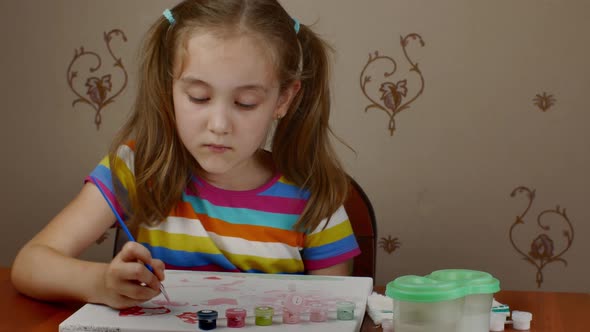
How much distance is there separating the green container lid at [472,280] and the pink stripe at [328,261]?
559mm

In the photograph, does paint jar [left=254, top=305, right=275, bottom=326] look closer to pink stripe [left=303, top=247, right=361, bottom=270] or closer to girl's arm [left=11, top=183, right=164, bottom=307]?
girl's arm [left=11, top=183, right=164, bottom=307]

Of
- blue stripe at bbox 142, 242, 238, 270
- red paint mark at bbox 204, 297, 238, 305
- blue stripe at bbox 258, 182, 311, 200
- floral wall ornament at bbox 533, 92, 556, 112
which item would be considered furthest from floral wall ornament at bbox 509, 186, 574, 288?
red paint mark at bbox 204, 297, 238, 305

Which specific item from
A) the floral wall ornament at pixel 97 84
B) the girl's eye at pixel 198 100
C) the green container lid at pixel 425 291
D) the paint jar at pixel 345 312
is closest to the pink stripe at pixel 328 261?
the girl's eye at pixel 198 100

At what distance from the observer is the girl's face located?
1095 mm

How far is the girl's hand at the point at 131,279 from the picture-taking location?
2.80 feet

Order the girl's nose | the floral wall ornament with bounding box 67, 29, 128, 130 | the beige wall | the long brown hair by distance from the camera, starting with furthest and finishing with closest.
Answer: the floral wall ornament with bounding box 67, 29, 128, 130 → the beige wall → the long brown hair → the girl's nose

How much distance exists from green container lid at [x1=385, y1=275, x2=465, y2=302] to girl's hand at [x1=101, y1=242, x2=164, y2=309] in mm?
277

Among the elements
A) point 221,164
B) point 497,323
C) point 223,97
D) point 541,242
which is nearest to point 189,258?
point 221,164

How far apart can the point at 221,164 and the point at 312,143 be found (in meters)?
0.24

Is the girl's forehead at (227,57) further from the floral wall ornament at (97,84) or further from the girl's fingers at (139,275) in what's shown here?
the floral wall ornament at (97,84)

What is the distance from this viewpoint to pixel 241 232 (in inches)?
51.1

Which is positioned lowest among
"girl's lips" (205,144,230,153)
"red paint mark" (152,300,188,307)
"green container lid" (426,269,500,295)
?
"red paint mark" (152,300,188,307)

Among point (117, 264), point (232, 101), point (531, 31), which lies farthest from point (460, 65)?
point (117, 264)

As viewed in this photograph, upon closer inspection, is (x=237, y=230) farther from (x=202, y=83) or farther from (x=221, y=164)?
(x=202, y=83)
